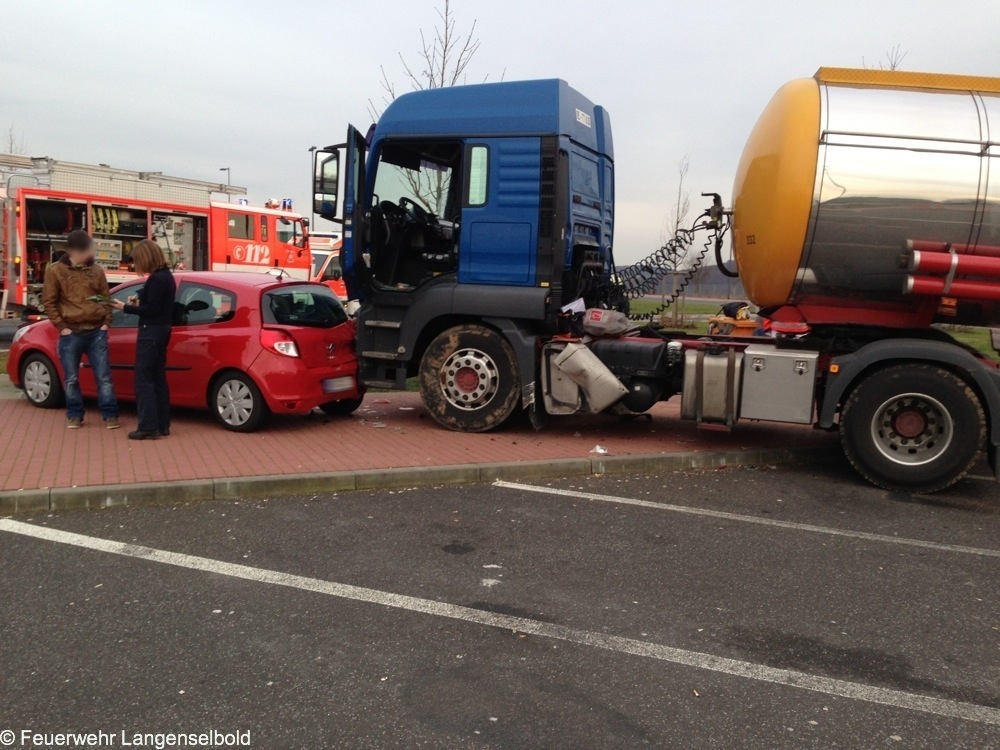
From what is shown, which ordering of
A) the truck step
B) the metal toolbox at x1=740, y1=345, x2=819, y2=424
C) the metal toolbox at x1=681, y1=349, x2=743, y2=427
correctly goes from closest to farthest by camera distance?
the metal toolbox at x1=740, y1=345, x2=819, y2=424, the metal toolbox at x1=681, y1=349, x2=743, y2=427, the truck step

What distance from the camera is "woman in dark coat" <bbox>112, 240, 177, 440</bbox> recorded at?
25.3 feet

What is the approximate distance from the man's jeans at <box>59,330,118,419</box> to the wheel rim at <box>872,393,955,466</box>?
696 centimetres

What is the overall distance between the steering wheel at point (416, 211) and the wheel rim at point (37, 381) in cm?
427

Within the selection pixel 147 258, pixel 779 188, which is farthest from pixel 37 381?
pixel 779 188

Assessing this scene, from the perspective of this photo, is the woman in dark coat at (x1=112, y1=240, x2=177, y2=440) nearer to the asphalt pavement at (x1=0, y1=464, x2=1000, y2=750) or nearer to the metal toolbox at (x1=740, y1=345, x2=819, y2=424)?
the asphalt pavement at (x1=0, y1=464, x2=1000, y2=750)

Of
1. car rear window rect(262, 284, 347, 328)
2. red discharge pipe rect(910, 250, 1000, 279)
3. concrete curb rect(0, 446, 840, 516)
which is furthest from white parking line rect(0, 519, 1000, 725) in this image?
red discharge pipe rect(910, 250, 1000, 279)

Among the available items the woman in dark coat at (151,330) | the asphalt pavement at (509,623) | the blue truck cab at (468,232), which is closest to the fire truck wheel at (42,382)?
the woman in dark coat at (151,330)

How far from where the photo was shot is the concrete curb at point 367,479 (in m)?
6.01

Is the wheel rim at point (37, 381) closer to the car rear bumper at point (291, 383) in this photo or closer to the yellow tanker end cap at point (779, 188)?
the car rear bumper at point (291, 383)

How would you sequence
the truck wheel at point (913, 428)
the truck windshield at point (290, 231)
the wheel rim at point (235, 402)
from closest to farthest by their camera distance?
the truck wheel at point (913, 428) < the wheel rim at point (235, 402) < the truck windshield at point (290, 231)

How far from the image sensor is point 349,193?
28.1 feet

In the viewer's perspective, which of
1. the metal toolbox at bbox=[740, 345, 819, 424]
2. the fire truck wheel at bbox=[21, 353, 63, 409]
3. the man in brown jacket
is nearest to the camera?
the metal toolbox at bbox=[740, 345, 819, 424]

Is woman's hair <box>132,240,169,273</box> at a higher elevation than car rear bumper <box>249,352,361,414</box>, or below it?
higher

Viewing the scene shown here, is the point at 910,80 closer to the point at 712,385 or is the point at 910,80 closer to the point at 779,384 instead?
Answer: the point at 779,384
